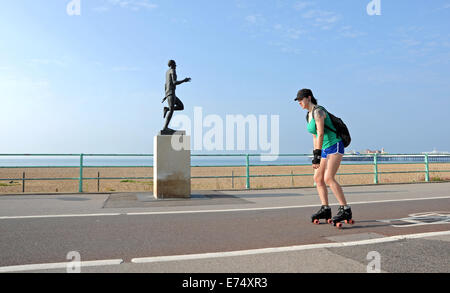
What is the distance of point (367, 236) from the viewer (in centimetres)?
470

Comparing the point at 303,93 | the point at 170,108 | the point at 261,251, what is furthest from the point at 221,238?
the point at 170,108

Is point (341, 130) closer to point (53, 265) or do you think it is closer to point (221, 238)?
point (221, 238)

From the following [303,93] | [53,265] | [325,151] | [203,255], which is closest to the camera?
[53,265]

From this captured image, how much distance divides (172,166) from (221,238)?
17.0ft

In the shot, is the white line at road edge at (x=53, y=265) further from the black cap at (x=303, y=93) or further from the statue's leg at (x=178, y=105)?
the statue's leg at (x=178, y=105)

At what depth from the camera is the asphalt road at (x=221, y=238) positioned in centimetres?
344

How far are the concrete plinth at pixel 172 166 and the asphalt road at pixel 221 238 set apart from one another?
155cm

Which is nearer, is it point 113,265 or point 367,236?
point 113,265

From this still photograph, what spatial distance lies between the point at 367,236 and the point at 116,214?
4.40m

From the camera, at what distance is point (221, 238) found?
15.4ft

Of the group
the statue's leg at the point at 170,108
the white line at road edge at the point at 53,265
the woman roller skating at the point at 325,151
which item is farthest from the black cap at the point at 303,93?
the statue's leg at the point at 170,108
